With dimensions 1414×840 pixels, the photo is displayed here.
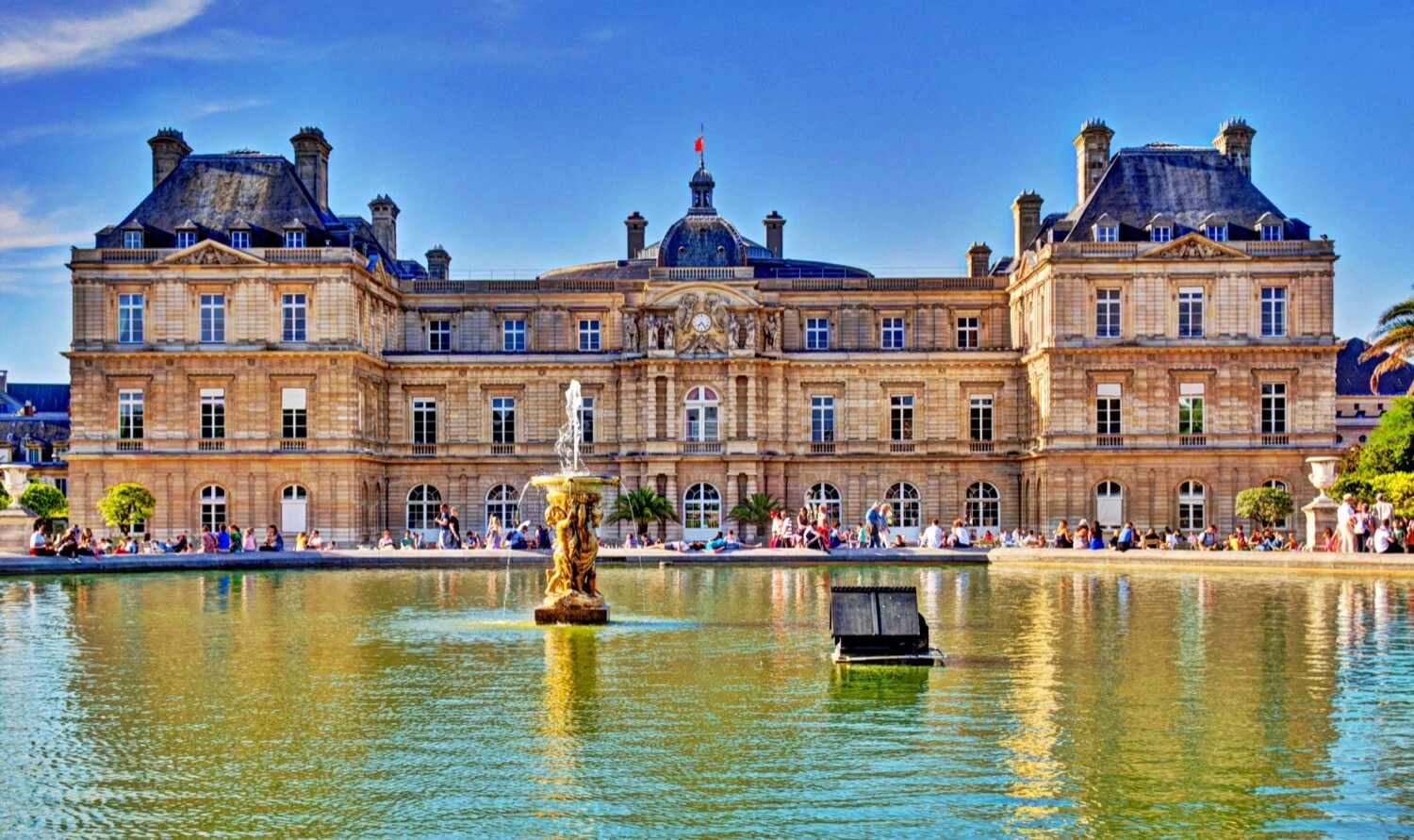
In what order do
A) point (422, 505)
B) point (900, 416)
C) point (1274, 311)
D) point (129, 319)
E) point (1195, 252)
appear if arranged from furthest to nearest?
point (422, 505) → point (900, 416) → point (129, 319) → point (1274, 311) → point (1195, 252)

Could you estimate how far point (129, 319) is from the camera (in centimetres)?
5441

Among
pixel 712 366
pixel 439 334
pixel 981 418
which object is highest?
pixel 439 334

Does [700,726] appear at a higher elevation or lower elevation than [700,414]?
lower

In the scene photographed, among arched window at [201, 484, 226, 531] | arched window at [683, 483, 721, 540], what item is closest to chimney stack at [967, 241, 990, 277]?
arched window at [683, 483, 721, 540]

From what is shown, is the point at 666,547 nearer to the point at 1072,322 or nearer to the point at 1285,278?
the point at 1072,322

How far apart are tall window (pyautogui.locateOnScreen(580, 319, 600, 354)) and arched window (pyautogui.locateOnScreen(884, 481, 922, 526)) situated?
41.8 feet

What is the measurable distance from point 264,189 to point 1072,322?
29.4 meters

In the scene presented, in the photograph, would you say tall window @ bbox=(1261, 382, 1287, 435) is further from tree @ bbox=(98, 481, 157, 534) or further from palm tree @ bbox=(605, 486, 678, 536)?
tree @ bbox=(98, 481, 157, 534)

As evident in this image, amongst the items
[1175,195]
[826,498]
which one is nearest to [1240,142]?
[1175,195]

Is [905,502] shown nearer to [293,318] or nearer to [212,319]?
[293,318]

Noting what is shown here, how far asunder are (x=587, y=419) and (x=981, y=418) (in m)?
14.8

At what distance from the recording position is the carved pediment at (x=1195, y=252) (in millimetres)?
53812

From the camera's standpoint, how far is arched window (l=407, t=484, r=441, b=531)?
58438 millimetres

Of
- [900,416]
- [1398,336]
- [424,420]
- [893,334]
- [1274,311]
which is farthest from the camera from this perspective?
[893,334]
